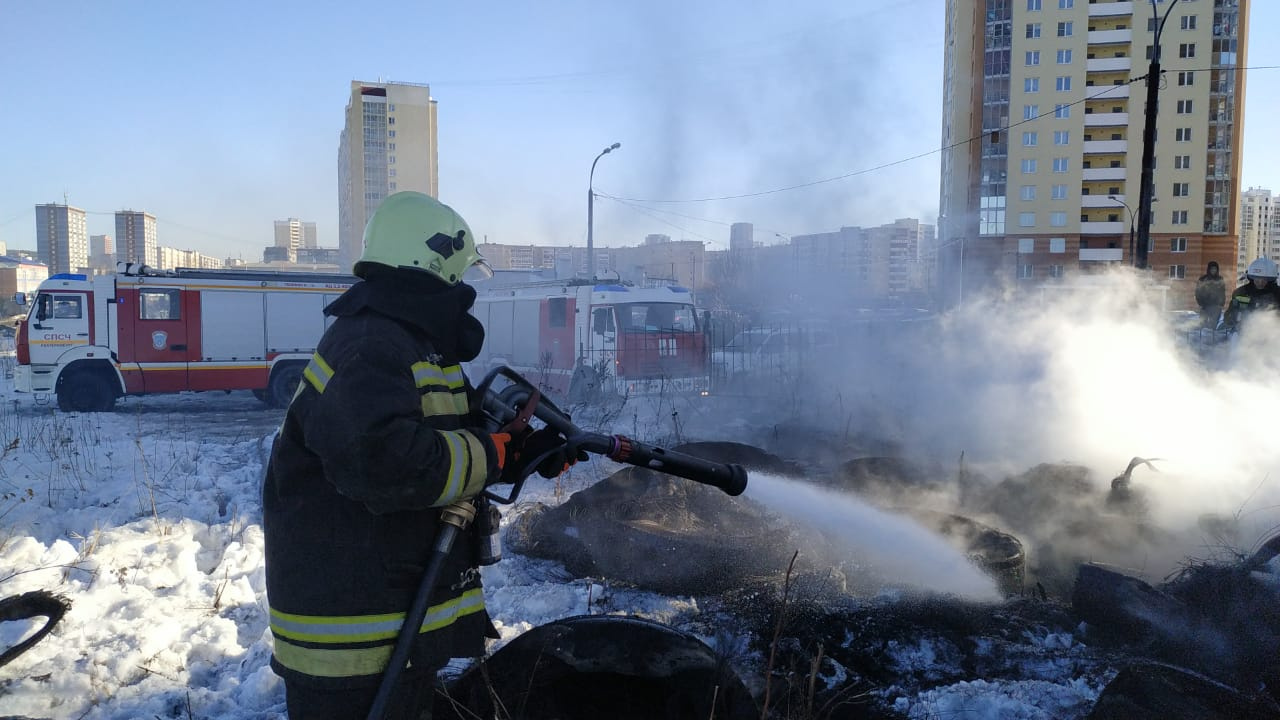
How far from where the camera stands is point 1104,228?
5612 cm

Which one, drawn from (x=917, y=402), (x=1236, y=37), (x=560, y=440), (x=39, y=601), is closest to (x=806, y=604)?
(x=560, y=440)

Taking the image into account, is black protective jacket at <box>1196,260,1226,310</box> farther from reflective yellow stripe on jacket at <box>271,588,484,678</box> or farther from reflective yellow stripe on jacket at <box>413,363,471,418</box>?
reflective yellow stripe on jacket at <box>271,588,484,678</box>

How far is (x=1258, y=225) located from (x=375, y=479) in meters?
147

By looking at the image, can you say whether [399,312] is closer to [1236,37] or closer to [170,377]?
[170,377]

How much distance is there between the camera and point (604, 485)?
5.99 metres

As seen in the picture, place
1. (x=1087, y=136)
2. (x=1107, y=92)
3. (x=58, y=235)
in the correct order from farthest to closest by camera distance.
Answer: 1. (x=58, y=235)
2. (x=1087, y=136)
3. (x=1107, y=92)

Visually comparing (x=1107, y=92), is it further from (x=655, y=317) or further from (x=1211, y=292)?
(x=655, y=317)

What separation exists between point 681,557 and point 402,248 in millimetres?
3362

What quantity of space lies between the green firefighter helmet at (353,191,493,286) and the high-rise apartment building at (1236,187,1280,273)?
437 ft

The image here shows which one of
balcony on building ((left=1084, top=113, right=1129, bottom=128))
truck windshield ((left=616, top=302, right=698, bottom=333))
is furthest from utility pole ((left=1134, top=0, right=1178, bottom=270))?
balcony on building ((left=1084, top=113, right=1129, bottom=128))

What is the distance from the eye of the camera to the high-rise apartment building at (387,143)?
72.9 metres

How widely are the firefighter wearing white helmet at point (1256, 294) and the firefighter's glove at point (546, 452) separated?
32.7 ft

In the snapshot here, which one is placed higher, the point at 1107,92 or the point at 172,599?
the point at 1107,92

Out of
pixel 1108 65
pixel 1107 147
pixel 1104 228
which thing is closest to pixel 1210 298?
pixel 1104 228
